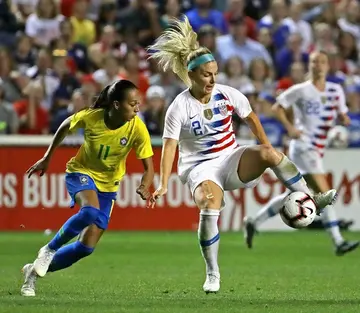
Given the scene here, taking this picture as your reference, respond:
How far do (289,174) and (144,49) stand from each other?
10.9 m

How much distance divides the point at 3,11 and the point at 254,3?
5.18 meters

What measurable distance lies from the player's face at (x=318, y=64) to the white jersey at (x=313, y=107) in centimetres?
18

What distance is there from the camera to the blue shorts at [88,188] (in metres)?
9.44

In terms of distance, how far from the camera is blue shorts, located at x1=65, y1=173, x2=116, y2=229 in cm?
944

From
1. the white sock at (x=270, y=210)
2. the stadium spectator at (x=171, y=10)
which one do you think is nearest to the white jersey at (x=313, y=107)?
the white sock at (x=270, y=210)

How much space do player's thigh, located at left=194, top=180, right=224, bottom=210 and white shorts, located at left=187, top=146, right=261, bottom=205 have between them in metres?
0.04

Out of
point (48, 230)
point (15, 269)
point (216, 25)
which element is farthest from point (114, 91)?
point (216, 25)

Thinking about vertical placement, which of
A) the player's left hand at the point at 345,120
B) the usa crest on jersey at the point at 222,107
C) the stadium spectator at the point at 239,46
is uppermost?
the usa crest on jersey at the point at 222,107

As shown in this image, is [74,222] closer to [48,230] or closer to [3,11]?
[48,230]

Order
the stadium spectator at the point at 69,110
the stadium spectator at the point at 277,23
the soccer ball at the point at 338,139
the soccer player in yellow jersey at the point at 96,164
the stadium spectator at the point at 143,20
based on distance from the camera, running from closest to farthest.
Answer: the soccer player in yellow jersey at the point at 96,164 → the soccer ball at the point at 338,139 → the stadium spectator at the point at 69,110 → the stadium spectator at the point at 143,20 → the stadium spectator at the point at 277,23

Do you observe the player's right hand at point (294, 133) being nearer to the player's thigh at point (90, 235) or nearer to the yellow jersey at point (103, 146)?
the yellow jersey at point (103, 146)

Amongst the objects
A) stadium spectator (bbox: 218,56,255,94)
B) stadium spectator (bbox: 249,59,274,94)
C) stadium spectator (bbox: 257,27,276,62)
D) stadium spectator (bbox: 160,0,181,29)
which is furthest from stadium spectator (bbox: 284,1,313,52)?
stadium spectator (bbox: 218,56,255,94)

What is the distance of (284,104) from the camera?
576 inches

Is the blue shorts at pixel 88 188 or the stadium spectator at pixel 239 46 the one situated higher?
the blue shorts at pixel 88 188
